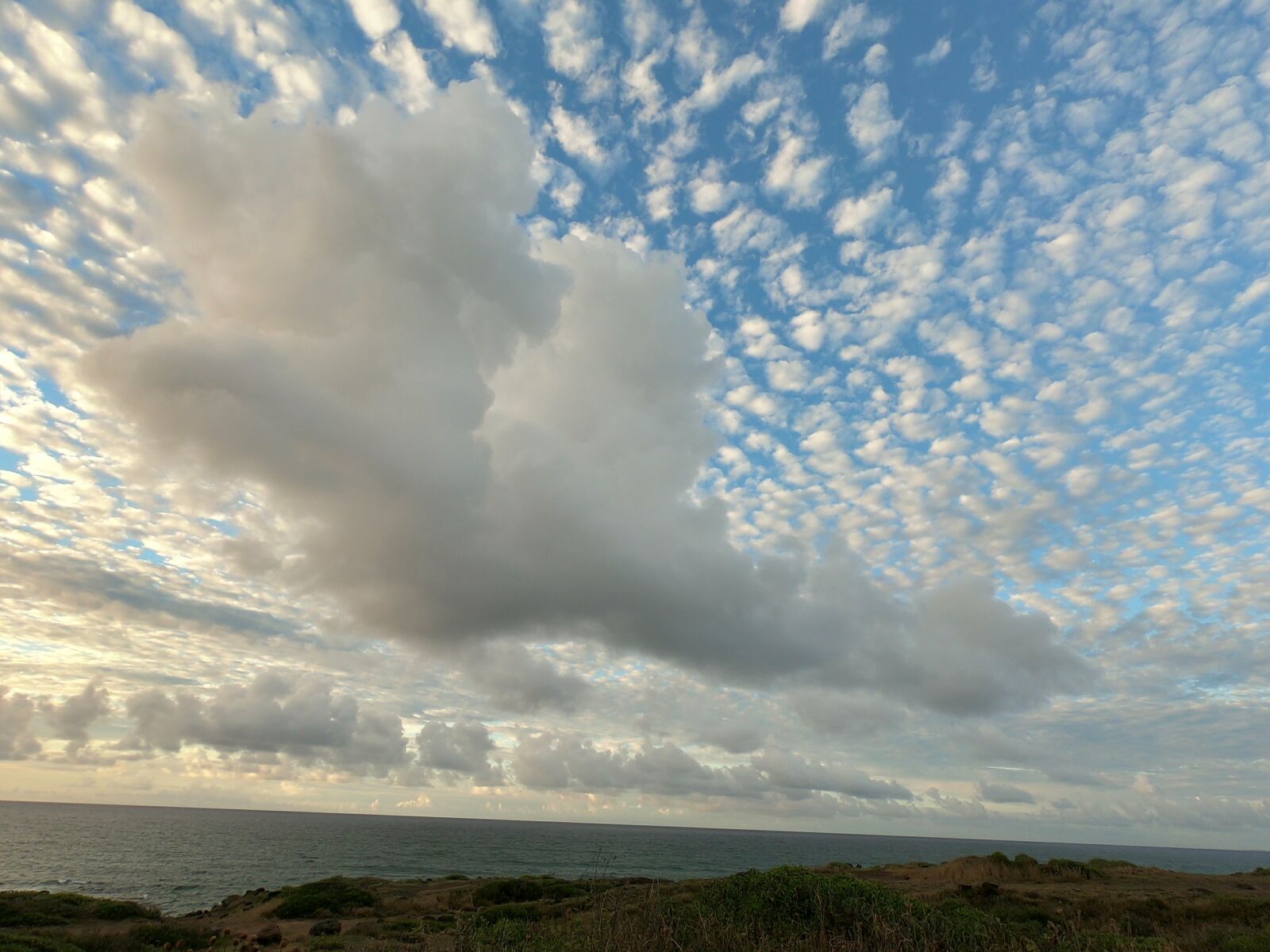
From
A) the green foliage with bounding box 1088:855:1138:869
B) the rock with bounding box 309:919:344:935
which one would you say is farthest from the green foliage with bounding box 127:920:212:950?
the green foliage with bounding box 1088:855:1138:869

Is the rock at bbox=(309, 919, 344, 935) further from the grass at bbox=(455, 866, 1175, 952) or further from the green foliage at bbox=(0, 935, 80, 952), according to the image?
the grass at bbox=(455, 866, 1175, 952)

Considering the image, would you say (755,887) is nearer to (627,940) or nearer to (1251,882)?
(627,940)

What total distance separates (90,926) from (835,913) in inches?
1301

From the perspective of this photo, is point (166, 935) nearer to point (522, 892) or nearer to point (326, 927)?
point (326, 927)

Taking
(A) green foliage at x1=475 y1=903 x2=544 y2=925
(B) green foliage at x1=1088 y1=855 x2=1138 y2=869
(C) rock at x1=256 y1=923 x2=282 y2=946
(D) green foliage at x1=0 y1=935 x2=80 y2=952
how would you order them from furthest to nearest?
(B) green foliage at x1=1088 y1=855 x2=1138 y2=869, (A) green foliage at x1=475 y1=903 x2=544 y2=925, (C) rock at x1=256 y1=923 x2=282 y2=946, (D) green foliage at x1=0 y1=935 x2=80 y2=952

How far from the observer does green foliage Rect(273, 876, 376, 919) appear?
113 ft

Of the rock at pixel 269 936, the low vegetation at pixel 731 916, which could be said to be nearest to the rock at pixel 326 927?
the low vegetation at pixel 731 916

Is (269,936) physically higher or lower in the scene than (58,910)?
higher

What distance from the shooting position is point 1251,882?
39.5 m

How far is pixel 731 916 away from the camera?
13.9 m

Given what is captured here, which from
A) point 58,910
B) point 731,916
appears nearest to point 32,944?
point 58,910

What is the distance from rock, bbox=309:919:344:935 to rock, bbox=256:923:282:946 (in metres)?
1.29

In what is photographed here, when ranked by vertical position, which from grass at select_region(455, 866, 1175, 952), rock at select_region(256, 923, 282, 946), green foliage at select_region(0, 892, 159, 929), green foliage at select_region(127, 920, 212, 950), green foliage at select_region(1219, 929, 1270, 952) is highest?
grass at select_region(455, 866, 1175, 952)

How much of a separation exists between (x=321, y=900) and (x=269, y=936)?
962cm
